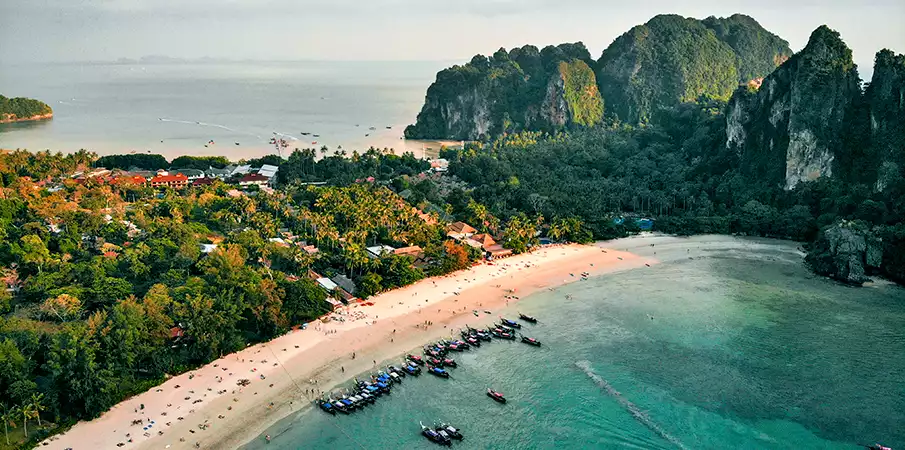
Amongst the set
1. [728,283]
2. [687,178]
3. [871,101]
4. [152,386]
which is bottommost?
[152,386]

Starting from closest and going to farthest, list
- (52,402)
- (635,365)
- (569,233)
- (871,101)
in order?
(52,402) → (635,365) → (569,233) → (871,101)

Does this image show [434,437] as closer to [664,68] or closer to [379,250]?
[379,250]

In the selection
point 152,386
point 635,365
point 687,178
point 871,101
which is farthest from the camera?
point 687,178

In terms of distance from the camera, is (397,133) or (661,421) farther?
(397,133)

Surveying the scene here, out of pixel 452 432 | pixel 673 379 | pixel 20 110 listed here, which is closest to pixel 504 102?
pixel 20 110

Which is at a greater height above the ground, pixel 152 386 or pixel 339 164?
pixel 339 164

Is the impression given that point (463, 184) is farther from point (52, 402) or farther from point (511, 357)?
point (52, 402)

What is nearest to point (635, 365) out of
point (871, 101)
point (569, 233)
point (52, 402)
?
point (569, 233)
